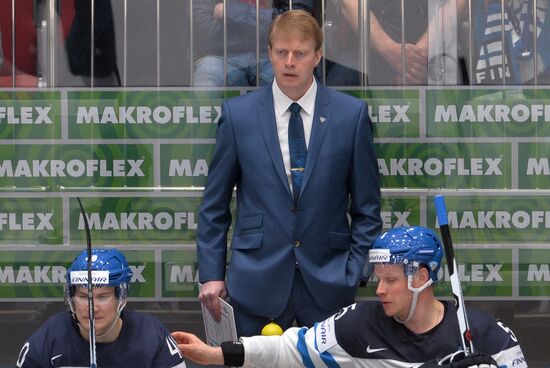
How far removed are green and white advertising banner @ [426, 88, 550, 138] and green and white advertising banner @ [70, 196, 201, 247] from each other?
1.24m

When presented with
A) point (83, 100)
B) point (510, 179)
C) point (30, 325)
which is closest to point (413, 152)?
point (510, 179)

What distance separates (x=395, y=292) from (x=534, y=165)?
2097 mm

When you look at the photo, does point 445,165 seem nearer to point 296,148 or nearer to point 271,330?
point 296,148

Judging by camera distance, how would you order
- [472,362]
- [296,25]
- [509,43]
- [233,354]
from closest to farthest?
[472,362] < [233,354] < [296,25] < [509,43]

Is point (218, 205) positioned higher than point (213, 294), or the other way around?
point (218, 205)

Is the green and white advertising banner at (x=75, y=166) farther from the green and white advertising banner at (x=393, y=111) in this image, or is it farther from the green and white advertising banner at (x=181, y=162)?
the green and white advertising banner at (x=393, y=111)

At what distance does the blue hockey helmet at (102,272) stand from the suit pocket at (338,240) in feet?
3.30

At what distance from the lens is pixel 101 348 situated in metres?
4.97

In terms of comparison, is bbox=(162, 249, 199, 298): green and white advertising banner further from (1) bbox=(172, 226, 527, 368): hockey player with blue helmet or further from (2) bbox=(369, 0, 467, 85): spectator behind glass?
(1) bbox=(172, 226, 527, 368): hockey player with blue helmet

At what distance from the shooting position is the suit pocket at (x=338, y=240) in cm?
568

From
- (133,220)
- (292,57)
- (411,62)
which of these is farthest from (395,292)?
(133,220)

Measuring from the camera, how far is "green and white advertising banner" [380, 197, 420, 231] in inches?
259

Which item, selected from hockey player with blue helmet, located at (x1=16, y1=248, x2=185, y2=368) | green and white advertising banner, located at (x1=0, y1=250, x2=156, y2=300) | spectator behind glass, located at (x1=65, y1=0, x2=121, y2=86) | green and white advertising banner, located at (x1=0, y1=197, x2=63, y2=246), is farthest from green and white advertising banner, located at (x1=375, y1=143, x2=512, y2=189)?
hockey player with blue helmet, located at (x1=16, y1=248, x2=185, y2=368)

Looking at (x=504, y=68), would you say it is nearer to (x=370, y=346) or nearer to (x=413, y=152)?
(x=413, y=152)
